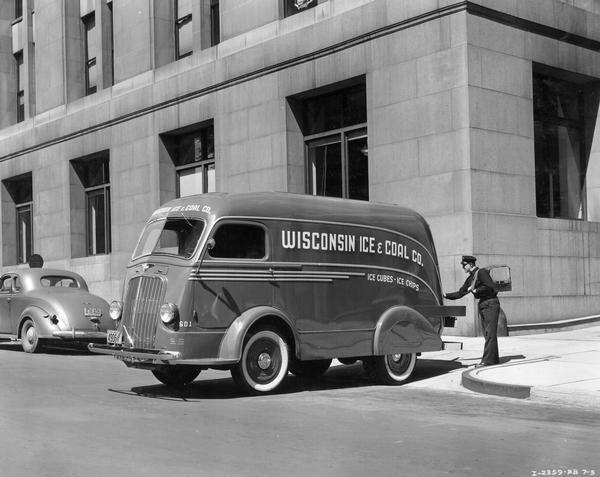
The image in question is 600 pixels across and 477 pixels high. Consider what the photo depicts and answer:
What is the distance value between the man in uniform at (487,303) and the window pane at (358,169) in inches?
313

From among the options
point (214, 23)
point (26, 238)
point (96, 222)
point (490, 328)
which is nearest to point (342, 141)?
point (214, 23)

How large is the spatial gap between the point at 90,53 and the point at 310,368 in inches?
892

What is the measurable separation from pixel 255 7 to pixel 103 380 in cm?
1422

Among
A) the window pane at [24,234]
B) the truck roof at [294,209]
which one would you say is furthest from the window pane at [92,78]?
the truck roof at [294,209]

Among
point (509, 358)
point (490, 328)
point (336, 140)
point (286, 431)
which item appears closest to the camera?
point (286, 431)

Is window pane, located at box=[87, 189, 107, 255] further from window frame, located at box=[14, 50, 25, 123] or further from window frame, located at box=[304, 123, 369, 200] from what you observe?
window frame, located at box=[304, 123, 369, 200]

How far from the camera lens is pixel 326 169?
22359mm

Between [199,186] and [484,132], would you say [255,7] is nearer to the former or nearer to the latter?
[199,186]

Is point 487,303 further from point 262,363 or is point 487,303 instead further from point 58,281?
point 58,281

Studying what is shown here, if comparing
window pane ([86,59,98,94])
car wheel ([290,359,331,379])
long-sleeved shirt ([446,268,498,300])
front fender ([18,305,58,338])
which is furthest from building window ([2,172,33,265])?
long-sleeved shirt ([446,268,498,300])

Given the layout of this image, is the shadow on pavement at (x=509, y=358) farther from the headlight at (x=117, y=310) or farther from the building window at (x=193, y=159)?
the building window at (x=193, y=159)

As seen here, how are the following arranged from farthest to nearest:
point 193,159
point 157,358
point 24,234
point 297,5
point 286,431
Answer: point 24,234 < point 193,159 < point 297,5 < point 157,358 < point 286,431

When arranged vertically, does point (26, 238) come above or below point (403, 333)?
above

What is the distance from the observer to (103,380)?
1258 cm
